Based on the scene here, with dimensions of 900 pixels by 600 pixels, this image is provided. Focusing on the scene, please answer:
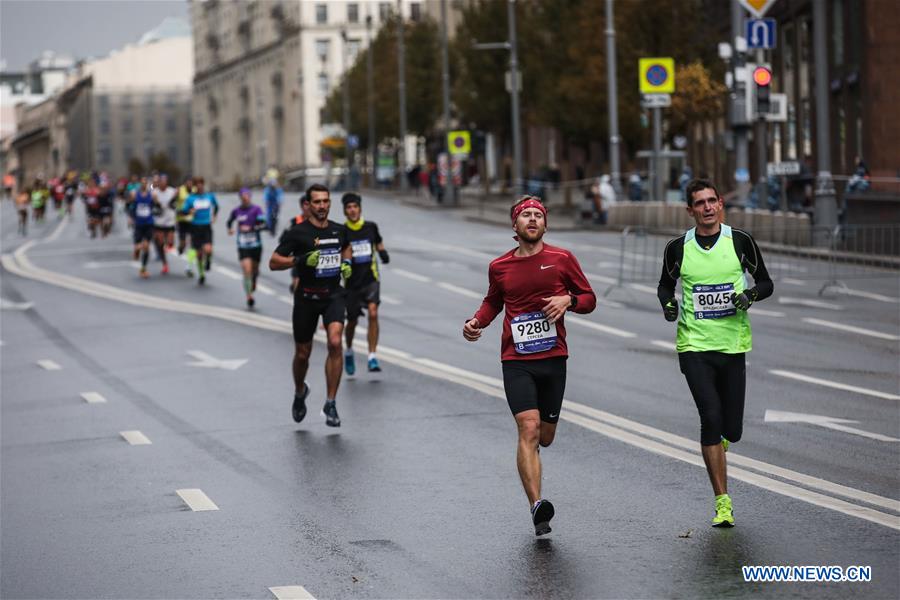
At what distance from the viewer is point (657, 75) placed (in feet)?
133

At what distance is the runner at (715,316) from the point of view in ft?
29.4

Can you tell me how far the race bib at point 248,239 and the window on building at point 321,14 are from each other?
400ft

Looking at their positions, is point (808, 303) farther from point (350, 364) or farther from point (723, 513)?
point (723, 513)

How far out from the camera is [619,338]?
65.8 ft

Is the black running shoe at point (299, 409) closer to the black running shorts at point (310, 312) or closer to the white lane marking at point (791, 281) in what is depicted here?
the black running shorts at point (310, 312)

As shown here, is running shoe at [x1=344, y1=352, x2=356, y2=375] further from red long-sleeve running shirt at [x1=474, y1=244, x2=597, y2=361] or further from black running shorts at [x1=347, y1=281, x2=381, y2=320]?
red long-sleeve running shirt at [x1=474, y1=244, x2=597, y2=361]

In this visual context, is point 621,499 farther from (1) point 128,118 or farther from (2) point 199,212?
(1) point 128,118

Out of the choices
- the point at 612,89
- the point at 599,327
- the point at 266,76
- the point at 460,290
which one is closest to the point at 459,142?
the point at 612,89

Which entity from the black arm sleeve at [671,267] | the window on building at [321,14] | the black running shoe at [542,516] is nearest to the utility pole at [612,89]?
the black arm sleeve at [671,267]

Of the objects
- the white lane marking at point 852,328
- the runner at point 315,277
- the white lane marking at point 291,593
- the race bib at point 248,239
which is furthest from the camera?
the race bib at point 248,239

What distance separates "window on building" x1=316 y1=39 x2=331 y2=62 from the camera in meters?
145

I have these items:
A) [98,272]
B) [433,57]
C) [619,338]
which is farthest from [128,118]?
[619,338]

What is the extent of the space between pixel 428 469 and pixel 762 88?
78.0ft

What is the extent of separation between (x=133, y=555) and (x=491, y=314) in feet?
7.06
